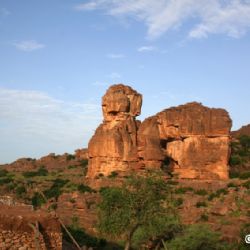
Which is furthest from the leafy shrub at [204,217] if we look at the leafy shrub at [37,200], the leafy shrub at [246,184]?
the leafy shrub at [37,200]

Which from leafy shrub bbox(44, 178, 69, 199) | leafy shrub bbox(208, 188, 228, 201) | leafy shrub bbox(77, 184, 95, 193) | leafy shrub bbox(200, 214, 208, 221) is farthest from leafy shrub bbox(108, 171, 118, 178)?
leafy shrub bbox(200, 214, 208, 221)

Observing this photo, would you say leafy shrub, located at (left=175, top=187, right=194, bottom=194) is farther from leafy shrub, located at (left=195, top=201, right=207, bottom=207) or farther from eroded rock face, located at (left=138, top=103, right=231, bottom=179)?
eroded rock face, located at (left=138, top=103, right=231, bottom=179)

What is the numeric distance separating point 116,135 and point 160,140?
6483mm

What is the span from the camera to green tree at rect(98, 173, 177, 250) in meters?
19.8

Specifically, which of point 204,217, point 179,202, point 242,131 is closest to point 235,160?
point 179,202

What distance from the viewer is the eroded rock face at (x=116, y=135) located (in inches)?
2202

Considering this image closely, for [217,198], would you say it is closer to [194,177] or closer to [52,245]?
[194,177]

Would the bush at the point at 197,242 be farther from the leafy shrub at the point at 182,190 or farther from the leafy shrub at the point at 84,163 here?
the leafy shrub at the point at 84,163

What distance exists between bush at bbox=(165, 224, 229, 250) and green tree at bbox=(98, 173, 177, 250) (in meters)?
2.28

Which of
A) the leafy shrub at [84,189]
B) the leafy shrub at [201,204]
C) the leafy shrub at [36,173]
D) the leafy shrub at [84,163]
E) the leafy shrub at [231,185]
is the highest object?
the leafy shrub at [84,163]

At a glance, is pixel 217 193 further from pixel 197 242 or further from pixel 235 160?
pixel 197 242

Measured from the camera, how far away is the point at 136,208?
65.4 feet

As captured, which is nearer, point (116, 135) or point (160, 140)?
point (116, 135)

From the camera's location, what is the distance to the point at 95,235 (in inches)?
1198
